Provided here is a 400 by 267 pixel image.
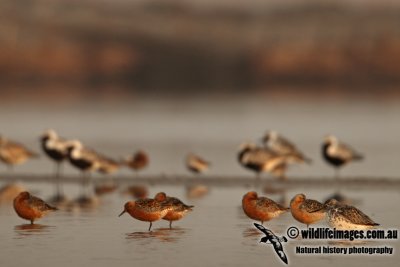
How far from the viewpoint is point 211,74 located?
110 m

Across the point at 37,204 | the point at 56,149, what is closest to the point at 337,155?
the point at 56,149

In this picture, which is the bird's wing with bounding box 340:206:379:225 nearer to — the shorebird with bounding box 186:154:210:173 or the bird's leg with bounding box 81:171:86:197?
the bird's leg with bounding box 81:171:86:197

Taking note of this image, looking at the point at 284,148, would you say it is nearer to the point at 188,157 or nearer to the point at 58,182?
the point at 188,157

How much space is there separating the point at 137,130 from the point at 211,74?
224ft

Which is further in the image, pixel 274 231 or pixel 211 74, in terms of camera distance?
pixel 211 74

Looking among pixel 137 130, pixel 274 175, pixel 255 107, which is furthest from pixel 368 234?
pixel 255 107

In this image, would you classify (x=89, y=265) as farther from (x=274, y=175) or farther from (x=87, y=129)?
(x=87, y=129)

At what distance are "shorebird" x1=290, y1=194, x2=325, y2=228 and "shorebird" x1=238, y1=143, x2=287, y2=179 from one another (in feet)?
28.3

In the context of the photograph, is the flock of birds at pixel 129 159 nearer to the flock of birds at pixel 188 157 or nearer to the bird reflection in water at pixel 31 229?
the flock of birds at pixel 188 157

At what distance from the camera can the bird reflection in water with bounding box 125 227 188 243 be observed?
17.2 meters

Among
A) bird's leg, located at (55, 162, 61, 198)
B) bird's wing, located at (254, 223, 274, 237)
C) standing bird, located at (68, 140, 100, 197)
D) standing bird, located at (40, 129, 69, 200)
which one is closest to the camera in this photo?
bird's wing, located at (254, 223, 274, 237)

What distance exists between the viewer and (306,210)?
17.7 metres

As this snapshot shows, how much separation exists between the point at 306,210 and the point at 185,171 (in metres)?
11.2

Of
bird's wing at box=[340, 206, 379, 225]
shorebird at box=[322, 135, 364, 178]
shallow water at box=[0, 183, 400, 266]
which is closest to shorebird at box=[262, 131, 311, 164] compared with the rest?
shorebird at box=[322, 135, 364, 178]
